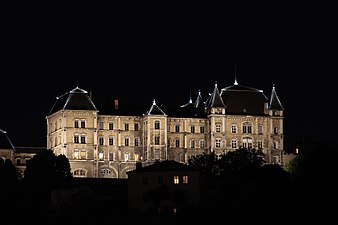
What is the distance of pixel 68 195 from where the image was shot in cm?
15012

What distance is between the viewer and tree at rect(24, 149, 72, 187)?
542 feet

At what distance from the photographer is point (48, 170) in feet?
562

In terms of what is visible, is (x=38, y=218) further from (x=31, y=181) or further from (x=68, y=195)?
(x=31, y=181)

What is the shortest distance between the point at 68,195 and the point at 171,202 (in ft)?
34.9

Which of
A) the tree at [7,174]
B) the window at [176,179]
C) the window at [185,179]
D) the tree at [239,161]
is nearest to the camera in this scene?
the window at [185,179]

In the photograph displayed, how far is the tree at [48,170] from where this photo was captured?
165 meters

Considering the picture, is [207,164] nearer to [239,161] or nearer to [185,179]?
[239,161]

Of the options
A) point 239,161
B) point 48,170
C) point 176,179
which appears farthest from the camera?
point 239,161

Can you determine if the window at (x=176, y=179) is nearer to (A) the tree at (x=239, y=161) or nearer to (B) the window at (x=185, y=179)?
(B) the window at (x=185, y=179)

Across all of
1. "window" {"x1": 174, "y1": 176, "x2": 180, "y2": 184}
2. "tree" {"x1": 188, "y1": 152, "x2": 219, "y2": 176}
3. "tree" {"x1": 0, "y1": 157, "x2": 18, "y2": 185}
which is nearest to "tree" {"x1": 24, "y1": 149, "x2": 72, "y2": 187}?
"tree" {"x1": 0, "y1": 157, "x2": 18, "y2": 185}

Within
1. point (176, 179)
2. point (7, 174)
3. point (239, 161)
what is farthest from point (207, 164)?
point (176, 179)

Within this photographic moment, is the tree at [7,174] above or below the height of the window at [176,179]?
above

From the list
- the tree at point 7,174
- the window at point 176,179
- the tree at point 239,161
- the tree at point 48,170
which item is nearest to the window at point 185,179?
the window at point 176,179

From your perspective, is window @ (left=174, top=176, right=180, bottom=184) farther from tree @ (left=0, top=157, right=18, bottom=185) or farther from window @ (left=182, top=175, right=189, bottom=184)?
tree @ (left=0, top=157, right=18, bottom=185)
